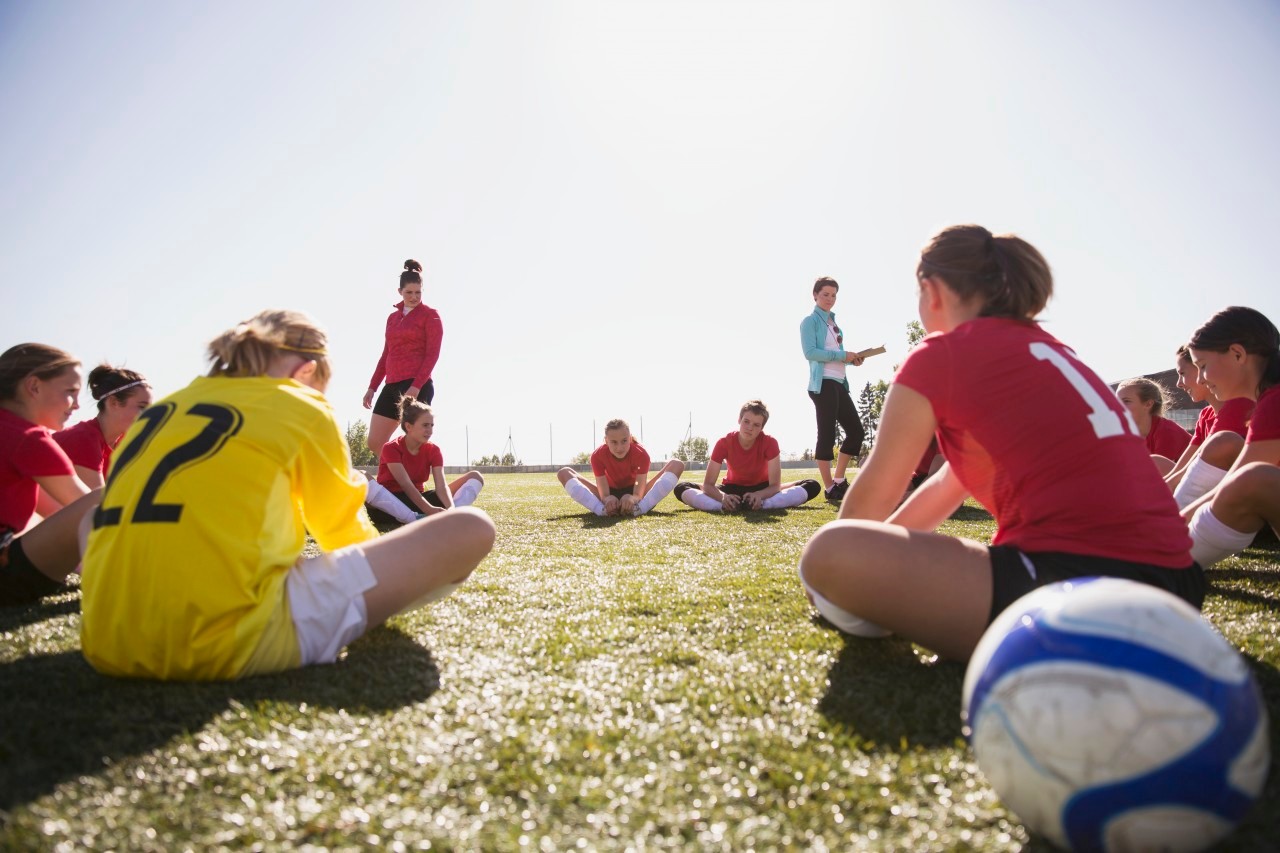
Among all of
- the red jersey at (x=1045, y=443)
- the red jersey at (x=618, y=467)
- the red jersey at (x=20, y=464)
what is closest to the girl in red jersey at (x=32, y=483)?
the red jersey at (x=20, y=464)

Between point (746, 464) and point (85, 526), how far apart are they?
303 inches

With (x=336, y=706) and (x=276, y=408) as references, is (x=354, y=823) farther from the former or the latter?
(x=276, y=408)

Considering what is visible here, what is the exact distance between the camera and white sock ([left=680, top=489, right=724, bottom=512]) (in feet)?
32.1

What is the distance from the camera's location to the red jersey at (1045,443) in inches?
90.1

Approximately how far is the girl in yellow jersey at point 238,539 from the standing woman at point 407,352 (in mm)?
5681

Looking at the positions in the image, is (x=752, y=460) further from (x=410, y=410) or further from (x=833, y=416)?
(x=410, y=410)

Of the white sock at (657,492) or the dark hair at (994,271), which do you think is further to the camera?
the white sock at (657,492)

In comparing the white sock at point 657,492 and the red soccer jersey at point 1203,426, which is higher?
the red soccer jersey at point 1203,426

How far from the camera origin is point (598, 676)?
103 inches

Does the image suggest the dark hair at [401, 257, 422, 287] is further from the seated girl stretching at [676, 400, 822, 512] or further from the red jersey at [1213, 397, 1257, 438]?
the red jersey at [1213, 397, 1257, 438]

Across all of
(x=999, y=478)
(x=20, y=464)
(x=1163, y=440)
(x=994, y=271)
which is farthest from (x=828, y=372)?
(x=20, y=464)

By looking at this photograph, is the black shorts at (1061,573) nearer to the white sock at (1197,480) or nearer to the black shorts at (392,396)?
the white sock at (1197,480)

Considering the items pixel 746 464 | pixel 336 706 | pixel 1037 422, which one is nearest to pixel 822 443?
pixel 746 464

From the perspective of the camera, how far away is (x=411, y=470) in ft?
29.5
